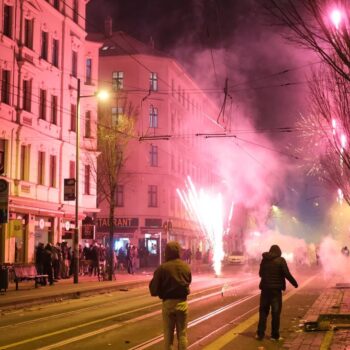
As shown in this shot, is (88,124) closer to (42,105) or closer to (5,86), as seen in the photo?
(42,105)

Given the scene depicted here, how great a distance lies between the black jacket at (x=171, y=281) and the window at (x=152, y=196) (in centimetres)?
4939

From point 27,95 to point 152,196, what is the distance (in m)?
26.9

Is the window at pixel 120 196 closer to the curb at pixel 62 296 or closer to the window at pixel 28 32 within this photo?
the window at pixel 28 32

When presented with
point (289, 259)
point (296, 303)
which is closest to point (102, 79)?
point (289, 259)

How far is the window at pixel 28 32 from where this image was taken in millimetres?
32491

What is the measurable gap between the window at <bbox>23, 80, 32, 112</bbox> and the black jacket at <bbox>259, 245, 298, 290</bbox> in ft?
77.1

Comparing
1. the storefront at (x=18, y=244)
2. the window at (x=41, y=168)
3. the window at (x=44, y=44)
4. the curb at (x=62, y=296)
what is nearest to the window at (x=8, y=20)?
the window at (x=44, y=44)

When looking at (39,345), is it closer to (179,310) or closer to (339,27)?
(179,310)

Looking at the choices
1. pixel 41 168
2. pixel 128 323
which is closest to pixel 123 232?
pixel 41 168

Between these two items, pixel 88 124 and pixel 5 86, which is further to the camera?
pixel 88 124

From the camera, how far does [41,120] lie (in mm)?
33688

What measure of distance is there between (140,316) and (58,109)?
23.0m

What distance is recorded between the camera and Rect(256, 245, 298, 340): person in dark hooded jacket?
11008 millimetres

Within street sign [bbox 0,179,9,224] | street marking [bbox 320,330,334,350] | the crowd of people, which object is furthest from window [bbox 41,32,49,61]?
street marking [bbox 320,330,334,350]
